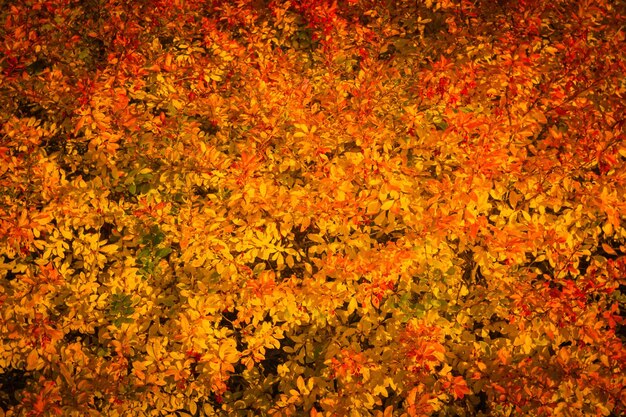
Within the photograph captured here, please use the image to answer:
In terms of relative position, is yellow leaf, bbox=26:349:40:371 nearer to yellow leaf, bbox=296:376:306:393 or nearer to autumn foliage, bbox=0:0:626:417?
autumn foliage, bbox=0:0:626:417

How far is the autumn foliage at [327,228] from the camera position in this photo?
246 centimetres

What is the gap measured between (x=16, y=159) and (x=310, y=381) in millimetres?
2020

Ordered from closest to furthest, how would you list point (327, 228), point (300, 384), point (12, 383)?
point (300, 384) < point (327, 228) < point (12, 383)

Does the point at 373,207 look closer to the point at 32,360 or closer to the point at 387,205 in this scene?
the point at 387,205

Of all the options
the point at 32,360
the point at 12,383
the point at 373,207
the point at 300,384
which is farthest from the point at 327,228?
the point at 12,383

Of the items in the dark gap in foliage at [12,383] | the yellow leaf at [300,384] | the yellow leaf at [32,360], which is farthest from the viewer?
the dark gap in foliage at [12,383]

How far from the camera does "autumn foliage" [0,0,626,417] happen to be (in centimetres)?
246

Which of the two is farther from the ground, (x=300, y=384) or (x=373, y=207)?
(x=373, y=207)

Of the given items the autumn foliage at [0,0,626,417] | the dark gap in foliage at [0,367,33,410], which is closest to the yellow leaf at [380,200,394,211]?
the autumn foliage at [0,0,626,417]

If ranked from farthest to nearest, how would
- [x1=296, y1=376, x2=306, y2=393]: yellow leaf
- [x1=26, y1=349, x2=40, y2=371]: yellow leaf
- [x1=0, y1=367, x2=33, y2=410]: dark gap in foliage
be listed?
[x1=0, y1=367, x2=33, y2=410]: dark gap in foliage → [x1=296, y1=376, x2=306, y2=393]: yellow leaf → [x1=26, y1=349, x2=40, y2=371]: yellow leaf

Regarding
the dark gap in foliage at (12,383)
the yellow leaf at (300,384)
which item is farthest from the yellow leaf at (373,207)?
the dark gap in foliage at (12,383)

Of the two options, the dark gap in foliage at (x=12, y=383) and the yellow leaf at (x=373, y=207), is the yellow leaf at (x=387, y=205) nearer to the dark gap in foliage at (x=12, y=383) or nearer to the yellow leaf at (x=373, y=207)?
the yellow leaf at (x=373, y=207)

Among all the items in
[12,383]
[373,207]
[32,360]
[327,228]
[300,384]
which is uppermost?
[373,207]

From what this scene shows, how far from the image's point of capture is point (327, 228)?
269 cm
